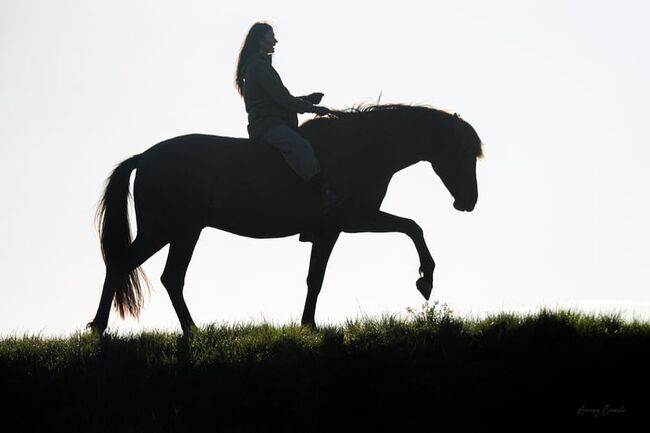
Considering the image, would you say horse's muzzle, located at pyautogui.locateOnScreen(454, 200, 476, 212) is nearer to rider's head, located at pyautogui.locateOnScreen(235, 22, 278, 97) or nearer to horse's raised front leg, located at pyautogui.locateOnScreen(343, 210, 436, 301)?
horse's raised front leg, located at pyautogui.locateOnScreen(343, 210, 436, 301)

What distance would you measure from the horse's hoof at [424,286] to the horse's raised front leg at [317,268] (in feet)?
4.13

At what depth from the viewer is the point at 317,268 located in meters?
13.3

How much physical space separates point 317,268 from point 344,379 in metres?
3.07

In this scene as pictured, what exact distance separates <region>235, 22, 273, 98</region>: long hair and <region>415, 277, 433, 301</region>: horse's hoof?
11.3ft

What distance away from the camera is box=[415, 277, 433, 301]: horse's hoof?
515 inches

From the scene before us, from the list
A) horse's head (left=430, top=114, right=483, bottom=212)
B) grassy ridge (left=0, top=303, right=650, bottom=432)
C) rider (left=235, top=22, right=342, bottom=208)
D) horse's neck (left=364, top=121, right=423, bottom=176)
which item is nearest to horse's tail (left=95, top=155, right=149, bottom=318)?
grassy ridge (left=0, top=303, right=650, bottom=432)

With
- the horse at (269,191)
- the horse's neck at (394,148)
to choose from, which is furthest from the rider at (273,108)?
the horse's neck at (394,148)

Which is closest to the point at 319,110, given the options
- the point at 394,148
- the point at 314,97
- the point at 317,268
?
the point at 314,97

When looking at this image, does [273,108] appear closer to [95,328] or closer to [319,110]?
[319,110]

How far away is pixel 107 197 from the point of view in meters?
13.3

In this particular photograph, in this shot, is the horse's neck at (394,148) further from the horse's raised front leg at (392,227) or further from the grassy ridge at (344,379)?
the grassy ridge at (344,379)

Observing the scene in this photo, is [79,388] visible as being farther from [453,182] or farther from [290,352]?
[453,182]

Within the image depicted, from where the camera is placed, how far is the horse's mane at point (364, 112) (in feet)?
45.4
